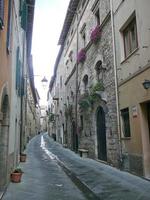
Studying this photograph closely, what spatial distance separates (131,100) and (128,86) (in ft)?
1.89

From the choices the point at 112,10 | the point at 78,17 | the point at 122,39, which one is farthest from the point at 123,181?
the point at 78,17

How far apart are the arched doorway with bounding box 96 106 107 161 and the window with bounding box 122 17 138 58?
155 inches

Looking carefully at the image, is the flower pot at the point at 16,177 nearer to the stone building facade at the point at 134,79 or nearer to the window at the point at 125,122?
the stone building facade at the point at 134,79

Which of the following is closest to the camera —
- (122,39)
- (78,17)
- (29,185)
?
(29,185)

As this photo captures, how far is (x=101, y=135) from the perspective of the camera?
46.6 feet

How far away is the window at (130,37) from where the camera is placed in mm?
10273

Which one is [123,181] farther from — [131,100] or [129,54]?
[129,54]

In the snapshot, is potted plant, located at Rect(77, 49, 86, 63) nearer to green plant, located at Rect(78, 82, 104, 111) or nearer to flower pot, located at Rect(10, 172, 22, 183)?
green plant, located at Rect(78, 82, 104, 111)

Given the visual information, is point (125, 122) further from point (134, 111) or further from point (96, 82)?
point (96, 82)

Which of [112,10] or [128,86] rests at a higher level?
[112,10]

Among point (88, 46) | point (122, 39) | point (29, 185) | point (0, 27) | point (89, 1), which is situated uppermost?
point (89, 1)

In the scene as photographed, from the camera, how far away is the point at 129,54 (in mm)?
10477

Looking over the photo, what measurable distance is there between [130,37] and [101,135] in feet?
18.1

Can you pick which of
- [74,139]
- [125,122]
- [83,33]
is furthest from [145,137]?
[74,139]
